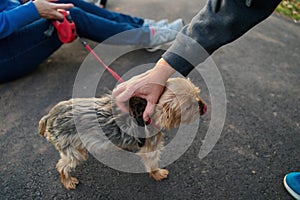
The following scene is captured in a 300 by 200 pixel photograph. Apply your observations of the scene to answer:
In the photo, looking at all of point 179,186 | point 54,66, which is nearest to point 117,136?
point 179,186

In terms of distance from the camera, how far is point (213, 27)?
68.5 inches

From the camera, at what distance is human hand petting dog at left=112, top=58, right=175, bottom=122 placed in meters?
1.86

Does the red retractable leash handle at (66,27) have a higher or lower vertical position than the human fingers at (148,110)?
lower

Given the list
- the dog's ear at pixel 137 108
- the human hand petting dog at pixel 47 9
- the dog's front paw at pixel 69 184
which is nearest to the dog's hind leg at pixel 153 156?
the dog's ear at pixel 137 108

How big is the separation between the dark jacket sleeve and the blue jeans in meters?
2.14

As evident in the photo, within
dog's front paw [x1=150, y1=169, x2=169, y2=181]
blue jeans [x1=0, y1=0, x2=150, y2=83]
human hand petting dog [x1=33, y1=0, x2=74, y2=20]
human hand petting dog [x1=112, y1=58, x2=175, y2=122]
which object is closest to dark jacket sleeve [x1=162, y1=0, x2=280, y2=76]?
human hand petting dog [x1=112, y1=58, x2=175, y2=122]

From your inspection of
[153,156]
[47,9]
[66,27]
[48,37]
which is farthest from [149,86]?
[48,37]

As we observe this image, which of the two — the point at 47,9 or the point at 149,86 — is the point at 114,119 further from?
the point at 47,9

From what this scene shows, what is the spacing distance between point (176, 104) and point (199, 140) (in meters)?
1.05

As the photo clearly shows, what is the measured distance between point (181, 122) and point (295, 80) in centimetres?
260

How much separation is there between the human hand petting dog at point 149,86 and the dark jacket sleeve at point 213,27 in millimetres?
69

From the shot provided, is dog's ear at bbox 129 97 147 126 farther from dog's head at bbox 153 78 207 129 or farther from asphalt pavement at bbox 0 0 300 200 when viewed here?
asphalt pavement at bbox 0 0 300 200

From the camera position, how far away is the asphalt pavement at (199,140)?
96.3 inches

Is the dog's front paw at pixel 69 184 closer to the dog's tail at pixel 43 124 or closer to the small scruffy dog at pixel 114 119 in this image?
the small scruffy dog at pixel 114 119
